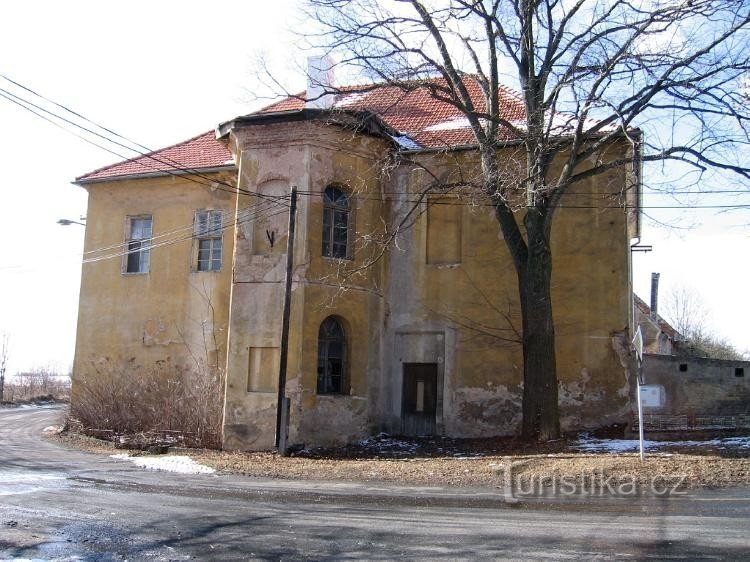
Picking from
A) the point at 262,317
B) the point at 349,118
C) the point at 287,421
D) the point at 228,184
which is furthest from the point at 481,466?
the point at 228,184

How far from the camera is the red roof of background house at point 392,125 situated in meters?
20.9

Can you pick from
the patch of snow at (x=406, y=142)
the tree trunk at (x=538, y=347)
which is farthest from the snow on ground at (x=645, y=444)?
the patch of snow at (x=406, y=142)

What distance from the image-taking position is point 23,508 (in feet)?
32.1

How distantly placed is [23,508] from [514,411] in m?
12.4

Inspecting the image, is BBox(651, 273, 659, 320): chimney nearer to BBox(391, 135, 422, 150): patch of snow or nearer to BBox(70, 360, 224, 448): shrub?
BBox(391, 135, 422, 150): patch of snow

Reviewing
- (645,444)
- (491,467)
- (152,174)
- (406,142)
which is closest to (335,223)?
(406,142)

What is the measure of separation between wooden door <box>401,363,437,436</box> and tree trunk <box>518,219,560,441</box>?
3.95 m

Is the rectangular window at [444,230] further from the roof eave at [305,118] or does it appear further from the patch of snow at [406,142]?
the roof eave at [305,118]

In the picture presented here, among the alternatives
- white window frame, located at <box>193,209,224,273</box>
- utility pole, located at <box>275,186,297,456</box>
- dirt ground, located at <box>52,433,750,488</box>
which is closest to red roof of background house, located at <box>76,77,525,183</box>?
white window frame, located at <box>193,209,224,273</box>

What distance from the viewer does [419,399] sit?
66.8 ft
